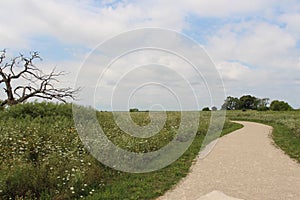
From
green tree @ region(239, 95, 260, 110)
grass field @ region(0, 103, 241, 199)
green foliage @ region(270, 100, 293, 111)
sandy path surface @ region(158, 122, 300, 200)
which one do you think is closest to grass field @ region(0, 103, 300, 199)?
grass field @ region(0, 103, 241, 199)

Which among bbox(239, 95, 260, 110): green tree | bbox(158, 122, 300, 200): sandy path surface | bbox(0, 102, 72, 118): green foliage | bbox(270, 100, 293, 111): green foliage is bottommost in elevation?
bbox(158, 122, 300, 200): sandy path surface

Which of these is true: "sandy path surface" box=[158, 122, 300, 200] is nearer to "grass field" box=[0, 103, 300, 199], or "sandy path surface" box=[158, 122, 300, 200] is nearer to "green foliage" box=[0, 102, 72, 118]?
"grass field" box=[0, 103, 300, 199]

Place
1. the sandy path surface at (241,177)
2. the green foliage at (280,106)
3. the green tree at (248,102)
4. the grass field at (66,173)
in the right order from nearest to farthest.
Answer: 1. the grass field at (66,173)
2. the sandy path surface at (241,177)
3. the green foliage at (280,106)
4. the green tree at (248,102)

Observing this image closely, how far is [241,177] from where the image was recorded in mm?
8180

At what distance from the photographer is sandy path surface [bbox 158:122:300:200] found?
6.67m

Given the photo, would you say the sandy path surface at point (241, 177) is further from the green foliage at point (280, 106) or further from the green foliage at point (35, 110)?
the green foliage at point (280, 106)

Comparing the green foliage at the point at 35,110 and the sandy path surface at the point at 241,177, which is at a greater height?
the green foliage at the point at 35,110

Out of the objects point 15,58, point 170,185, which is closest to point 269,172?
point 170,185

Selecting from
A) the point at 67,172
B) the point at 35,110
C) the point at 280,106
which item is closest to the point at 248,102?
the point at 280,106

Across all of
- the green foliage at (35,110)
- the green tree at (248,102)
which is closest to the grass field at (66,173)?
the green foliage at (35,110)

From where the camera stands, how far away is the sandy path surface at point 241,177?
6.67m

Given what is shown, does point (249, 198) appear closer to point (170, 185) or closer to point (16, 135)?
point (170, 185)

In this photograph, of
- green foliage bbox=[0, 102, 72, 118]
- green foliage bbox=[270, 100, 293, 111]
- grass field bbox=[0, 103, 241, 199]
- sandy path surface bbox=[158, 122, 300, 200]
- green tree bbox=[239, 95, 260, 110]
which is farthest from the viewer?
green tree bbox=[239, 95, 260, 110]

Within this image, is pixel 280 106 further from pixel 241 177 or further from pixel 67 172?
pixel 67 172
